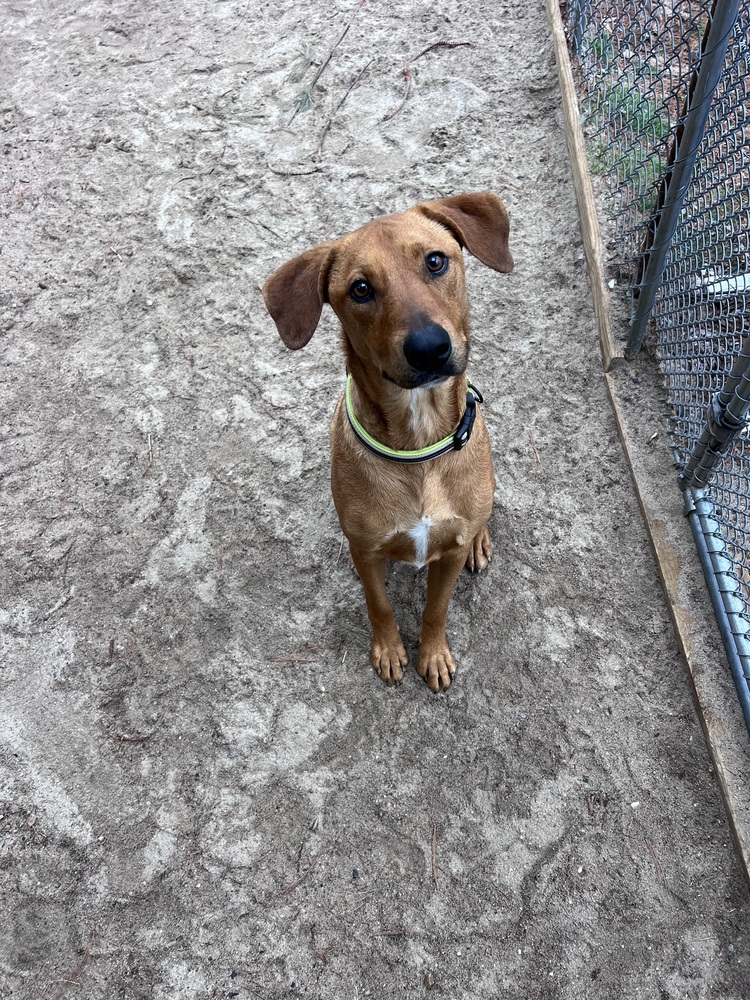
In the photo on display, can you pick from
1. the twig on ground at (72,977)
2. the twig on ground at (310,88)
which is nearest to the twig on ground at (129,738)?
the twig on ground at (72,977)

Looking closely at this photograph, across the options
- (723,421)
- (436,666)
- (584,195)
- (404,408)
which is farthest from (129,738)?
(584,195)

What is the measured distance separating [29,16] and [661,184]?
5.97 meters

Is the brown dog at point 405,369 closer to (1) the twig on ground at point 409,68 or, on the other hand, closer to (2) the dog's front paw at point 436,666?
(2) the dog's front paw at point 436,666

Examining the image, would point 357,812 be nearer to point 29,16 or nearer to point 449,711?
point 449,711

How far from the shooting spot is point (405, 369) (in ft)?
6.73

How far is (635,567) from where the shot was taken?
3.14 m

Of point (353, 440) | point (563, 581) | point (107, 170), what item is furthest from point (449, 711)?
point (107, 170)

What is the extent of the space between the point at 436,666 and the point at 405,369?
1445 millimetres

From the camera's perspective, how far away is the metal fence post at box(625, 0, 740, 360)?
8.16ft

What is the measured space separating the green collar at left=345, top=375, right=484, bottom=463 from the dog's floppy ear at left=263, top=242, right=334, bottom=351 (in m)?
0.30

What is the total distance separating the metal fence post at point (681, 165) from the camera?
249 centimetres

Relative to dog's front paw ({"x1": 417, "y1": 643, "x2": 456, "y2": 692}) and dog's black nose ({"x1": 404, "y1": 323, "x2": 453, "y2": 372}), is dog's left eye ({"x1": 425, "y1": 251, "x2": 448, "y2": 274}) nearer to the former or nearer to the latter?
dog's black nose ({"x1": 404, "y1": 323, "x2": 453, "y2": 372})

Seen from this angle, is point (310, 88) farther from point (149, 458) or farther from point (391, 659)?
point (391, 659)

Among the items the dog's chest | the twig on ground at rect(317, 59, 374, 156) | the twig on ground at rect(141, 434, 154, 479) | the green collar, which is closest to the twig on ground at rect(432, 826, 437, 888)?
the dog's chest
